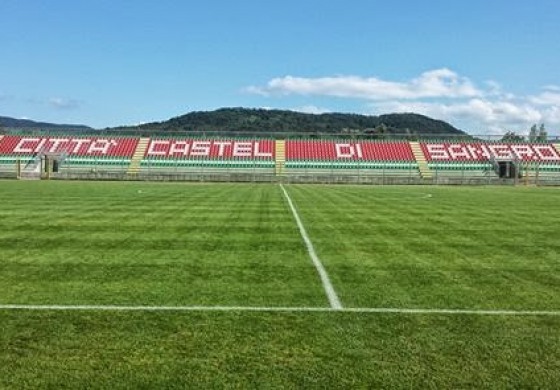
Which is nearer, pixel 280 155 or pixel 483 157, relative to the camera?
pixel 483 157

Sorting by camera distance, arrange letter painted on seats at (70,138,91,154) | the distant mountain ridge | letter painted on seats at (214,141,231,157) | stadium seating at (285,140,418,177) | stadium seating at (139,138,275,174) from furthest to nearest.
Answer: the distant mountain ridge
letter painted on seats at (214,141,231,157)
letter painted on seats at (70,138,91,154)
stadium seating at (139,138,275,174)
stadium seating at (285,140,418,177)

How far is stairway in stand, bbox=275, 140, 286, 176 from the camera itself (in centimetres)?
7382

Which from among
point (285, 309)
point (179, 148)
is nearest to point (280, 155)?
point (179, 148)

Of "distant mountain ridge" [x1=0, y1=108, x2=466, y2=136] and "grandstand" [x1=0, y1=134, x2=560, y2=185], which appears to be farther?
"distant mountain ridge" [x1=0, y1=108, x2=466, y2=136]

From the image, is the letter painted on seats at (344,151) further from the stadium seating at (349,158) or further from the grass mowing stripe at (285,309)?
the grass mowing stripe at (285,309)

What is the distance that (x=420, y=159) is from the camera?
3022 inches

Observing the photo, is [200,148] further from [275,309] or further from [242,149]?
[275,309]

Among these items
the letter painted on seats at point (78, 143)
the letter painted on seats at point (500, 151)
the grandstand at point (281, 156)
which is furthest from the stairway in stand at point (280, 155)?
the letter painted on seats at point (500, 151)

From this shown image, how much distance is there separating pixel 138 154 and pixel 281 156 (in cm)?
1665

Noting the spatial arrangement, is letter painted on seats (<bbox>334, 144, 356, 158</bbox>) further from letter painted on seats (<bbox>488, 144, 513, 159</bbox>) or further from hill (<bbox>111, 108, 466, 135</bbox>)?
hill (<bbox>111, 108, 466, 135</bbox>)

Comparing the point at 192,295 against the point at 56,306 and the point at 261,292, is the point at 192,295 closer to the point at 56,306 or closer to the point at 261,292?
the point at 261,292

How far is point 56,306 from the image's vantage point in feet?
23.7

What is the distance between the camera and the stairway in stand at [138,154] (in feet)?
240

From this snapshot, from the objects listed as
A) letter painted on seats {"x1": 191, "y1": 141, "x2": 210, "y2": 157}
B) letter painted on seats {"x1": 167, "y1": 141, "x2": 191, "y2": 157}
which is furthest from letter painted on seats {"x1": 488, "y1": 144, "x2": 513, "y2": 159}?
letter painted on seats {"x1": 167, "y1": 141, "x2": 191, "y2": 157}
